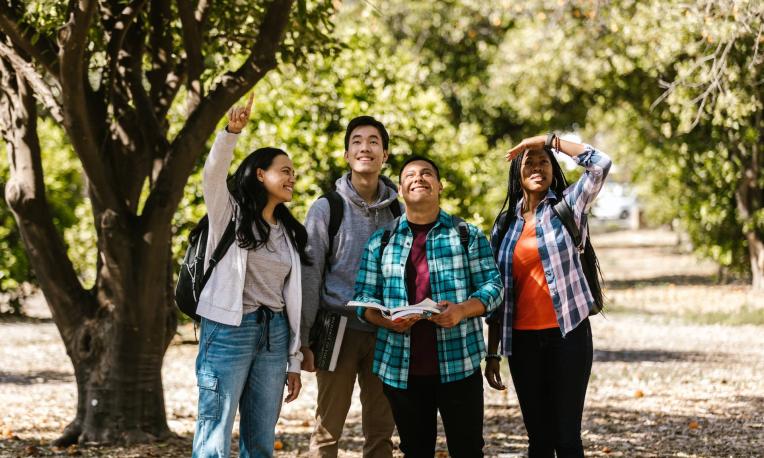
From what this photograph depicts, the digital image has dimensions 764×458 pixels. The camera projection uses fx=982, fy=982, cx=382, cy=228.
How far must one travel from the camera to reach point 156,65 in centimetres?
754

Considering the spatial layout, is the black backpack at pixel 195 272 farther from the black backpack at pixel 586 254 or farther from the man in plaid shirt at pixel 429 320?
the black backpack at pixel 586 254

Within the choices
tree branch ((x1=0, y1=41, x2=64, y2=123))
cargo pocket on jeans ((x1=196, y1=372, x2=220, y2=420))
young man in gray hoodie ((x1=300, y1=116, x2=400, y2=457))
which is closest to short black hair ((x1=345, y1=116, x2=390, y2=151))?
young man in gray hoodie ((x1=300, y1=116, x2=400, y2=457))

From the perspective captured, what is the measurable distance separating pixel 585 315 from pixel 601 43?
14.6 metres

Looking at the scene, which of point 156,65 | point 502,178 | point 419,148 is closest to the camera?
point 156,65

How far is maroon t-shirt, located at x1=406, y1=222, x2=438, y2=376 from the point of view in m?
4.34

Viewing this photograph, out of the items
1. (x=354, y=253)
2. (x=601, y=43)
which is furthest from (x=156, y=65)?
(x=601, y=43)

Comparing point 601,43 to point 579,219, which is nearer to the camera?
point 579,219

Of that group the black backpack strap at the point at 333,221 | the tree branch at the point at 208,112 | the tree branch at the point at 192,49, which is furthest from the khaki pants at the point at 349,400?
the tree branch at the point at 192,49

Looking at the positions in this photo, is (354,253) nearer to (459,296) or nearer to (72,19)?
(459,296)

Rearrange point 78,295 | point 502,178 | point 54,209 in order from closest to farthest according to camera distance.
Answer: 1. point 78,295
2. point 54,209
3. point 502,178

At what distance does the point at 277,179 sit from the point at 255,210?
6.9 inches

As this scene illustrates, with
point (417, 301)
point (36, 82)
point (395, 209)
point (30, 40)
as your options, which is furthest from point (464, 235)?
point (30, 40)

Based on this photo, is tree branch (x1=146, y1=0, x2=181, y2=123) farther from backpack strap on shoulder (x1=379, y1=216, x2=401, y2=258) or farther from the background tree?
backpack strap on shoulder (x1=379, y1=216, x2=401, y2=258)

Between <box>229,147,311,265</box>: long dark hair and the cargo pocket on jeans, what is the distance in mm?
602
